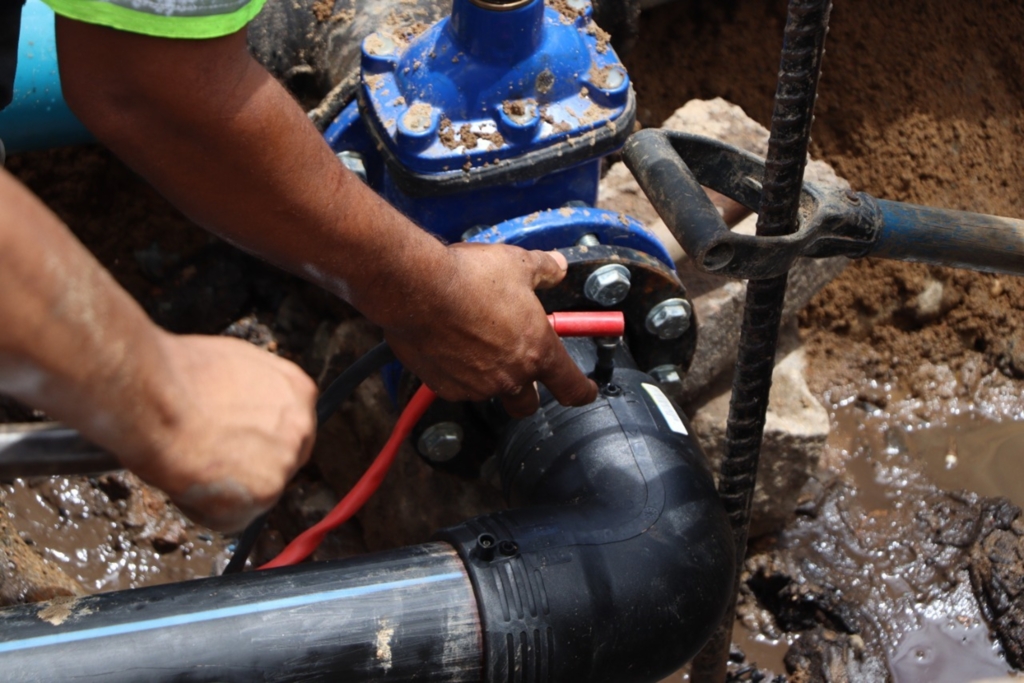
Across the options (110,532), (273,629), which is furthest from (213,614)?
(110,532)

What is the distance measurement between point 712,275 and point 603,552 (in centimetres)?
68

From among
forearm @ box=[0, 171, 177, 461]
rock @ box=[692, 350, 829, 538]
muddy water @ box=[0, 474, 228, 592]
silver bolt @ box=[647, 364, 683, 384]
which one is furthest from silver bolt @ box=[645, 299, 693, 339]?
muddy water @ box=[0, 474, 228, 592]

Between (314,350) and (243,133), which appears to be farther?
(314,350)

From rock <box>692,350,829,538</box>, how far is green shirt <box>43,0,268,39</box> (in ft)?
Answer: 3.91

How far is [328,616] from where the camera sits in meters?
0.99

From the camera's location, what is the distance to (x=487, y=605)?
1030 millimetres

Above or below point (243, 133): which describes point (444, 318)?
below

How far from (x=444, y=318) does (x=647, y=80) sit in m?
1.42

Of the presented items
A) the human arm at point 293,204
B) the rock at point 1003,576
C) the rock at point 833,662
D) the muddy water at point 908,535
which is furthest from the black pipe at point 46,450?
the rock at point 1003,576

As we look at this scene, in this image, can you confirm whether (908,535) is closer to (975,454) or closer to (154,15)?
(975,454)

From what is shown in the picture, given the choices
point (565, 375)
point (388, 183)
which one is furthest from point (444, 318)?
point (388, 183)

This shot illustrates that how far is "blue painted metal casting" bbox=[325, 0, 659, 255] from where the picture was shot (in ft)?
4.23

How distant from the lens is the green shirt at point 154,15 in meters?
0.86

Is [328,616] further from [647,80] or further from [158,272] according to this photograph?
[647,80]
